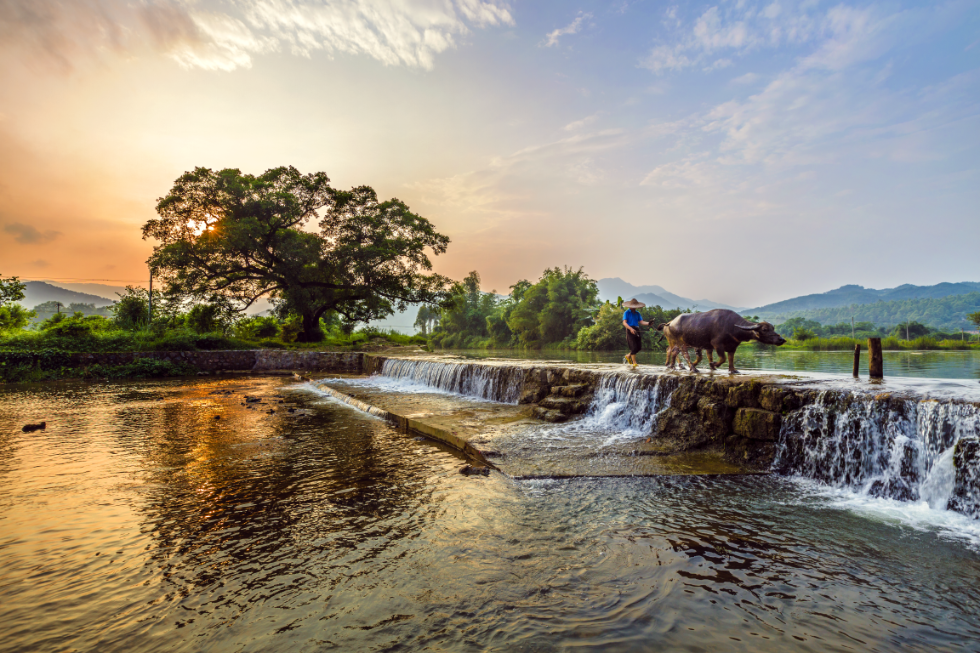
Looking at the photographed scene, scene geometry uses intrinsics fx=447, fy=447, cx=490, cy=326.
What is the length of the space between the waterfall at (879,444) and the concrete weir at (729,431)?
11 millimetres

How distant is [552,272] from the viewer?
165 ft

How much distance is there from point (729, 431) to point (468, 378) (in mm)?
7945

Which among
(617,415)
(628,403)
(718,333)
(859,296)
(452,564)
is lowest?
(452,564)

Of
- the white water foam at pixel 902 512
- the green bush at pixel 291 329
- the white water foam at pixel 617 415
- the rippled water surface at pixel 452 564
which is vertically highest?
the green bush at pixel 291 329

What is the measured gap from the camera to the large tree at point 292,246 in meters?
24.5

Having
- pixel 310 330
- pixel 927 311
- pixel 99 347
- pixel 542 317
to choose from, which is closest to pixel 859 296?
pixel 927 311

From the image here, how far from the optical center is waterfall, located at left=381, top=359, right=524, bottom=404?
11.8 meters

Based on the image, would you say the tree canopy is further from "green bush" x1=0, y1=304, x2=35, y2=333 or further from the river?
the river

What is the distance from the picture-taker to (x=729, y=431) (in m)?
6.90

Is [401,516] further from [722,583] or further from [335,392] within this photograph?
[335,392]

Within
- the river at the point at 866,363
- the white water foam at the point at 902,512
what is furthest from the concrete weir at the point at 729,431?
the river at the point at 866,363

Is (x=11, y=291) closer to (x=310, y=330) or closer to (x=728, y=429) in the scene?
(x=310, y=330)

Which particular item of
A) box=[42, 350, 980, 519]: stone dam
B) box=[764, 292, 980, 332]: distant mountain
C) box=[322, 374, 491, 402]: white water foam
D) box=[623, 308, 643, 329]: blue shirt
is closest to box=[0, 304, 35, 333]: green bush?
box=[322, 374, 491, 402]: white water foam

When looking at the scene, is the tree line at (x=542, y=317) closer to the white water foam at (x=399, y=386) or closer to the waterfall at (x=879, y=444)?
the white water foam at (x=399, y=386)
